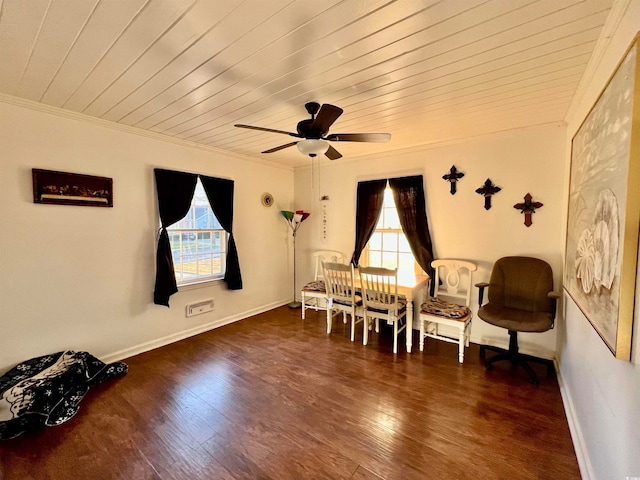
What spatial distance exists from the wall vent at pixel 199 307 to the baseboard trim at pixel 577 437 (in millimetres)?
3656

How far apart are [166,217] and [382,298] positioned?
2609mm

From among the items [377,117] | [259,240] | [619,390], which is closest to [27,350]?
[259,240]

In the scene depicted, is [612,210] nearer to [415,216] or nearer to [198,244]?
[415,216]

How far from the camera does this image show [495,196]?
3.11 m

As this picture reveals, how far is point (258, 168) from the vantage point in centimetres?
427

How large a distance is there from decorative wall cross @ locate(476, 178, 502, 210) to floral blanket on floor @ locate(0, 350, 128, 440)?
4129mm

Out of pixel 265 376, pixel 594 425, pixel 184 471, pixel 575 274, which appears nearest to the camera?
pixel 594 425

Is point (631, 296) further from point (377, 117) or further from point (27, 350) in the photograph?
point (27, 350)

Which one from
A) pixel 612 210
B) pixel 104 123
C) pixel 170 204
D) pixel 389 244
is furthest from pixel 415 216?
pixel 104 123

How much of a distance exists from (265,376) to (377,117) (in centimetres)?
265

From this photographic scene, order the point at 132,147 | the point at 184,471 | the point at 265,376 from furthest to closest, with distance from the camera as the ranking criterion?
the point at 132,147 < the point at 265,376 < the point at 184,471

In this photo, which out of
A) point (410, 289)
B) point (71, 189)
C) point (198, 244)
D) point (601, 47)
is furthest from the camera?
point (198, 244)

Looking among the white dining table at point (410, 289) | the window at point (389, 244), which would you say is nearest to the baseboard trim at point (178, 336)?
the white dining table at point (410, 289)

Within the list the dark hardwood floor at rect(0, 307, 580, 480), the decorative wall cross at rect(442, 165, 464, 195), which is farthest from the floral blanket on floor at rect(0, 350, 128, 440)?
the decorative wall cross at rect(442, 165, 464, 195)
